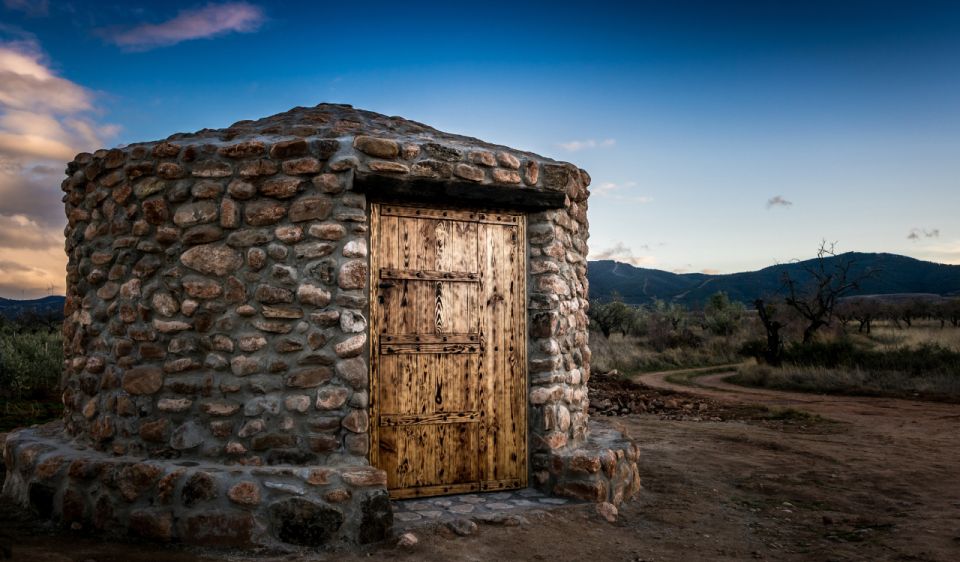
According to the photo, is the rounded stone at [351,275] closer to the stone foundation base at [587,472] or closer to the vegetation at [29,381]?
the stone foundation base at [587,472]

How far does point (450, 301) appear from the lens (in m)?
5.10

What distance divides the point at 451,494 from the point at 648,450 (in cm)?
356

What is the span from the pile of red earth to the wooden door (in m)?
6.26

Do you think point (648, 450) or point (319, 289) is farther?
point (648, 450)

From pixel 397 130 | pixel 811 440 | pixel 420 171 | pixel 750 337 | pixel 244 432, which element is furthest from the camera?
pixel 750 337

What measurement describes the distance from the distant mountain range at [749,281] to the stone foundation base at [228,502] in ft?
205

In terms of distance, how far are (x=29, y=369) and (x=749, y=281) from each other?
Result: 7729 centimetres

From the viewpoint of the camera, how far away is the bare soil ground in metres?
4.15

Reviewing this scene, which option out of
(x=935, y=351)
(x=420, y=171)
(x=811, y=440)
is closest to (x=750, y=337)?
(x=935, y=351)

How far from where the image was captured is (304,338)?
4.44 metres

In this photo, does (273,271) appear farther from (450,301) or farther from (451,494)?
(451,494)

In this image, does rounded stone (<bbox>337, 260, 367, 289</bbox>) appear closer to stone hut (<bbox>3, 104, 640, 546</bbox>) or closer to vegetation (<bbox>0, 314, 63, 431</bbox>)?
stone hut (<bbox>3, 104, 640, 546</bbox>)

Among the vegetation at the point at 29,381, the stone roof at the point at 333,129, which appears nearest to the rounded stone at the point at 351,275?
the stone roof at the point at 333,129

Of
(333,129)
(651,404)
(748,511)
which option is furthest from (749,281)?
(333,129)
